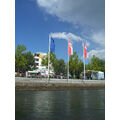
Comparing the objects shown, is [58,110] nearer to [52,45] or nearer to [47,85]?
[47,85]

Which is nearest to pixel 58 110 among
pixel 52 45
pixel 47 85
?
pixel 47 85

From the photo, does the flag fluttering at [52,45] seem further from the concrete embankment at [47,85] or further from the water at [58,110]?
the water at [58,110]

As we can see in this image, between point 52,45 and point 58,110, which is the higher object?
point 52,45

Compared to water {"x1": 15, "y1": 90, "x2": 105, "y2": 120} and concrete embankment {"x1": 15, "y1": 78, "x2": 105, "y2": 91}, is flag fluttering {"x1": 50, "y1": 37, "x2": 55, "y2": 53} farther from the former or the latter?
water {"x1": 15, "y1": 90, "x2": 105, "y2": 120}

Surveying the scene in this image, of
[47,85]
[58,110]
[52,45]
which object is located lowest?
[47,85]

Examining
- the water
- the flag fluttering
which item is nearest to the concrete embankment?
the flag fluttering

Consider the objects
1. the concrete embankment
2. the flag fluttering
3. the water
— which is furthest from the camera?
the flag fluttering
